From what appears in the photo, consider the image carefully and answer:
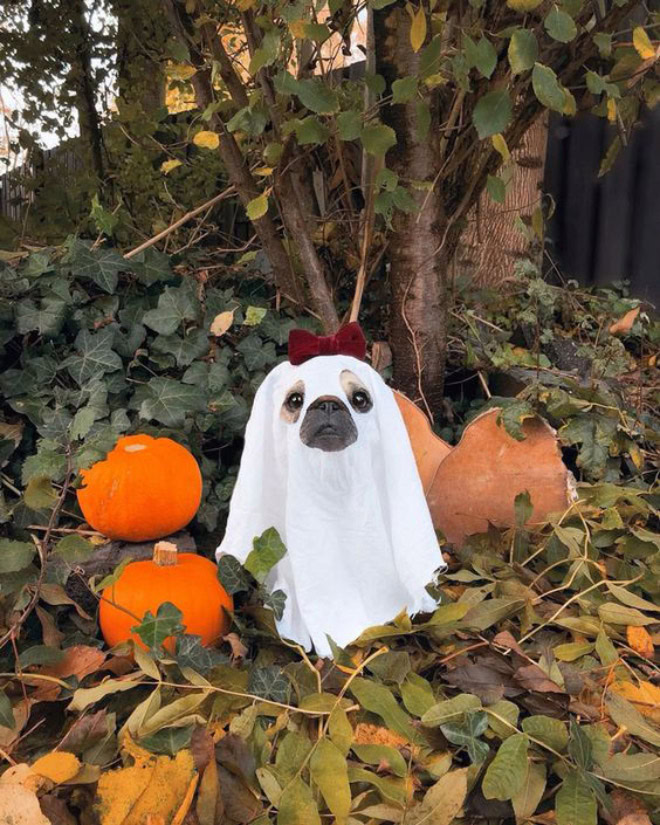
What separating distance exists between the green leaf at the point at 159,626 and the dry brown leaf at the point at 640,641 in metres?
0.72

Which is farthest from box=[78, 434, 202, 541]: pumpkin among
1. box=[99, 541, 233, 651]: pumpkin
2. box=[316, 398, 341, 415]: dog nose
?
box=[316, 398, 341, 415]: dog nose

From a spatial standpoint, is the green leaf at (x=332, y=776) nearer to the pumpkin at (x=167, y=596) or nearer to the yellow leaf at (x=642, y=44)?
the pumpkin at (x=167, y=596)

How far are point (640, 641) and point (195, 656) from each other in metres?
0.71

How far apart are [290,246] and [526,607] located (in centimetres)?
108

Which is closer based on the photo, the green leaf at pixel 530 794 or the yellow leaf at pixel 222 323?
the green leaf at pixel 530 794

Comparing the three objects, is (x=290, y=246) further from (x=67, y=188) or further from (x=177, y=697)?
(x=67, y=188)

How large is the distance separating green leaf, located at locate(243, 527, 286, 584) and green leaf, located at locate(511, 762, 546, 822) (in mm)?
457

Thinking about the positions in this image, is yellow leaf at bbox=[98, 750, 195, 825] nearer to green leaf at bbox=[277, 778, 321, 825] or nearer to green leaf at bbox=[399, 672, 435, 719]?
green leaf at bbox=[277, 778, 321, 825]

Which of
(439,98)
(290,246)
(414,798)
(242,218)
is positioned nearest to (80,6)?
(242,218)

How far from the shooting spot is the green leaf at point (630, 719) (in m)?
0.97

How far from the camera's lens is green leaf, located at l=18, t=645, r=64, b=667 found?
3.35 feet

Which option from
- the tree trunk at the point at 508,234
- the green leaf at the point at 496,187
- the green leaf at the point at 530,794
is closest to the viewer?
the green leaf at the point at 530,794

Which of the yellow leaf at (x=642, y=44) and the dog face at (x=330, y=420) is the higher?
the yellow leaf at (x=642, y=44)

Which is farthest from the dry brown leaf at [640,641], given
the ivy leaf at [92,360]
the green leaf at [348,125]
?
the ivy leaf at [92,360]
